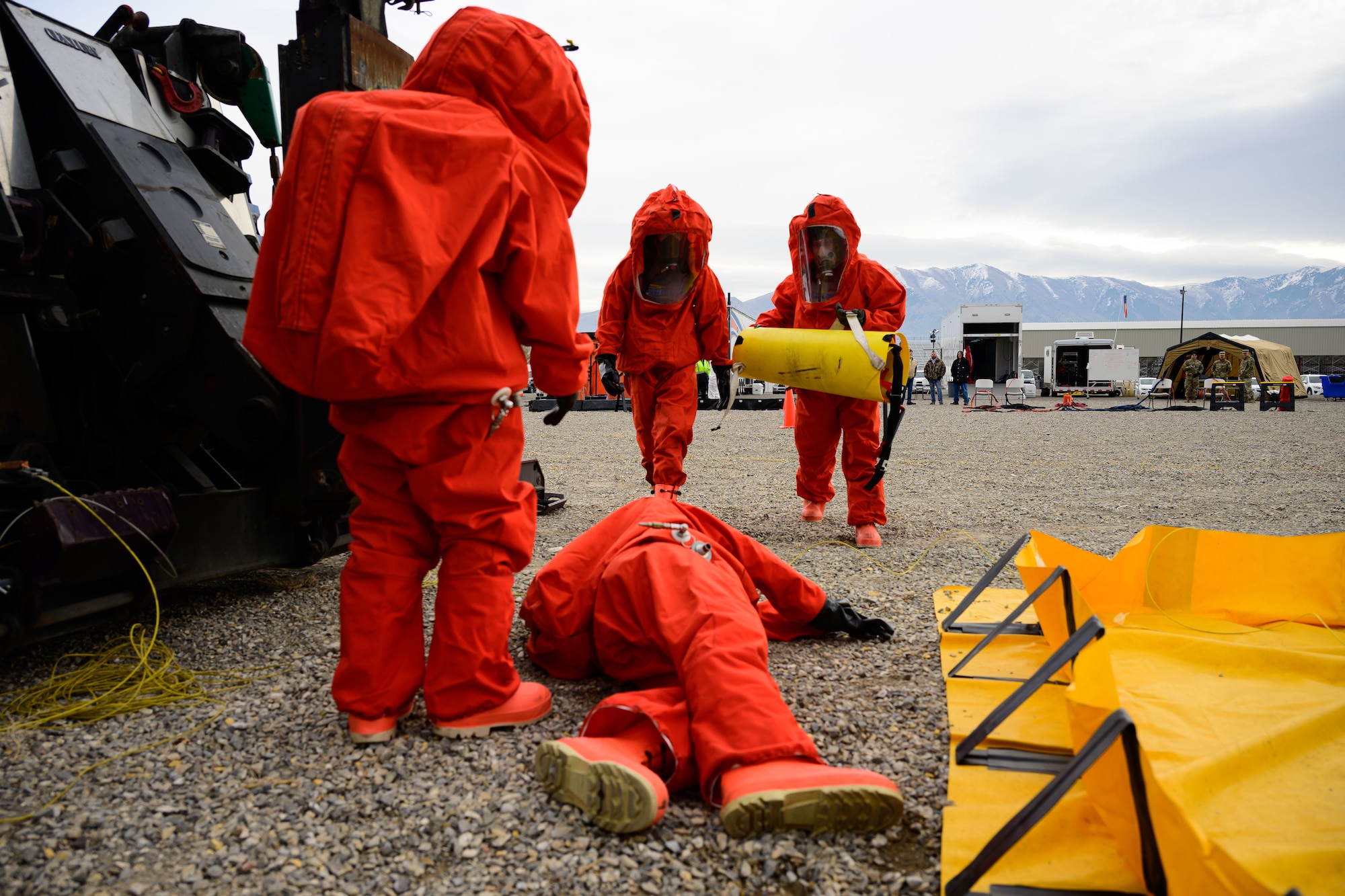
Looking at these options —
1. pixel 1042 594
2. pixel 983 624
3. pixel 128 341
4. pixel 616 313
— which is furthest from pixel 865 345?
pixel 128 341

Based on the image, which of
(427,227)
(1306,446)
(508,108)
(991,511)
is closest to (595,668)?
(427,227)

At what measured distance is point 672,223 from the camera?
16.9 ft

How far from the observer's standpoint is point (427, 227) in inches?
77.6

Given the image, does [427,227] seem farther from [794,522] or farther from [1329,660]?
[794,522]

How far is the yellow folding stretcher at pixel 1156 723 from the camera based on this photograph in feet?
4.83

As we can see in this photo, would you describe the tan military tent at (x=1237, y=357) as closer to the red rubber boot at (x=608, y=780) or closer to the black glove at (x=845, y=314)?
the black glove at (x=845, y=314)

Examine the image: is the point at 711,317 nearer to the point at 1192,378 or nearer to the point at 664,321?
the point at 664,321

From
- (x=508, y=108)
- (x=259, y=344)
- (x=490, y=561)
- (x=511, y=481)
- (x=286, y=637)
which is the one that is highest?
(x=508, y=108)

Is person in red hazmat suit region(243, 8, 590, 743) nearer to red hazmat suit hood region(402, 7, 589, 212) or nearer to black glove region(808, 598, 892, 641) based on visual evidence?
red hazmat suit hood region(402, 7, 589, 212)

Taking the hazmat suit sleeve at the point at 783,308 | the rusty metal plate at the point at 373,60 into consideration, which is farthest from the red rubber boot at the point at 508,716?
the hazmat suit sleeve at the point at 783,308

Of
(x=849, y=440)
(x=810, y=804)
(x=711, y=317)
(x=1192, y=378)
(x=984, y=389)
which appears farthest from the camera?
(x=984, y=389)

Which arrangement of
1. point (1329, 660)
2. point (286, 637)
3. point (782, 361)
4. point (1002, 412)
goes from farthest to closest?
point (1002, 412), point (782, 361), point (286, 637), point (1329, 660)

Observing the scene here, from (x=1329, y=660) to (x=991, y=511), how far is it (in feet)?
12.4

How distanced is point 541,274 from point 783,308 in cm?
390
